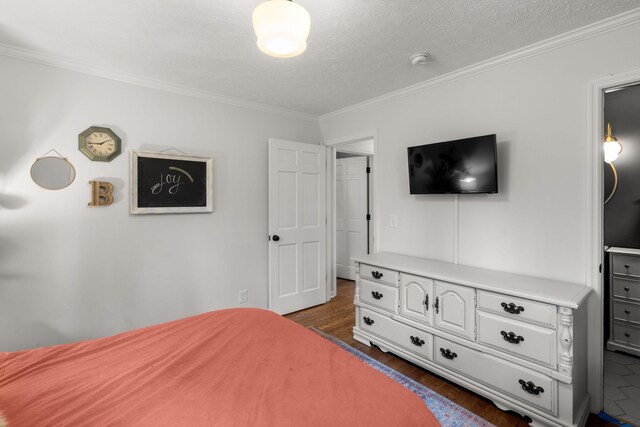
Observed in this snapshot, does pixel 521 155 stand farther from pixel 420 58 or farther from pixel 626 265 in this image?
pixel 626 265

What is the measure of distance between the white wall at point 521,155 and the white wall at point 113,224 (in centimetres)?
176

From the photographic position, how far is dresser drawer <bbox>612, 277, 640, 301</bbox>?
259 centimetres

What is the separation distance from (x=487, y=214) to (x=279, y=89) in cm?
222

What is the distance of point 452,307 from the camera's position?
2252 mm

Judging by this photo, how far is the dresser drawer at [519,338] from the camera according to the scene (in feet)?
5.95

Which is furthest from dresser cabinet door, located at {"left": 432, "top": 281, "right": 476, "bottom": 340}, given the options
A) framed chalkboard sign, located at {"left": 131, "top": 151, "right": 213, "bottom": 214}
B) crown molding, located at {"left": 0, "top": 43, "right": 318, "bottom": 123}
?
crown molding, located at {"left": 0, "top": 43, "right": 318, "bottom": 123}

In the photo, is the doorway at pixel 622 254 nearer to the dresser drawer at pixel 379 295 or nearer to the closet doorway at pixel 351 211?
the dresser drawer at pixel 379 295

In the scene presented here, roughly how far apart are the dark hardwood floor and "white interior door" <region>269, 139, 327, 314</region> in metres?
0.22

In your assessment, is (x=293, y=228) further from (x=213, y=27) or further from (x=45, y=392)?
(x=45, y=392)

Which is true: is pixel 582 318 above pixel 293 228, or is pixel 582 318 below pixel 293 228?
below

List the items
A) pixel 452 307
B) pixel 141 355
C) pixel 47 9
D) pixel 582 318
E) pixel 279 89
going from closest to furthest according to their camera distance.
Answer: pixel 141 355 → pixel 47 9 → pixel 582 318 → pixel 452 307 → pixel 279 89

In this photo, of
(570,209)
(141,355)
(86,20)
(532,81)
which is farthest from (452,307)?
(86,20)

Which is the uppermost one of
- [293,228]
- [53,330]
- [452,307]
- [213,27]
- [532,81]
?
[213,27]

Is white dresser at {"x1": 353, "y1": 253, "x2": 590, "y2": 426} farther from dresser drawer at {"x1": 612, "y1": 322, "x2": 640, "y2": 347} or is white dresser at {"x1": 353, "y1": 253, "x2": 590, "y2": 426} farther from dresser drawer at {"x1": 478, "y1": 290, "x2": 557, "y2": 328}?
dresser drawer at {"x1": 612, "y1": 322, "x2": 640, "y2": 347}
